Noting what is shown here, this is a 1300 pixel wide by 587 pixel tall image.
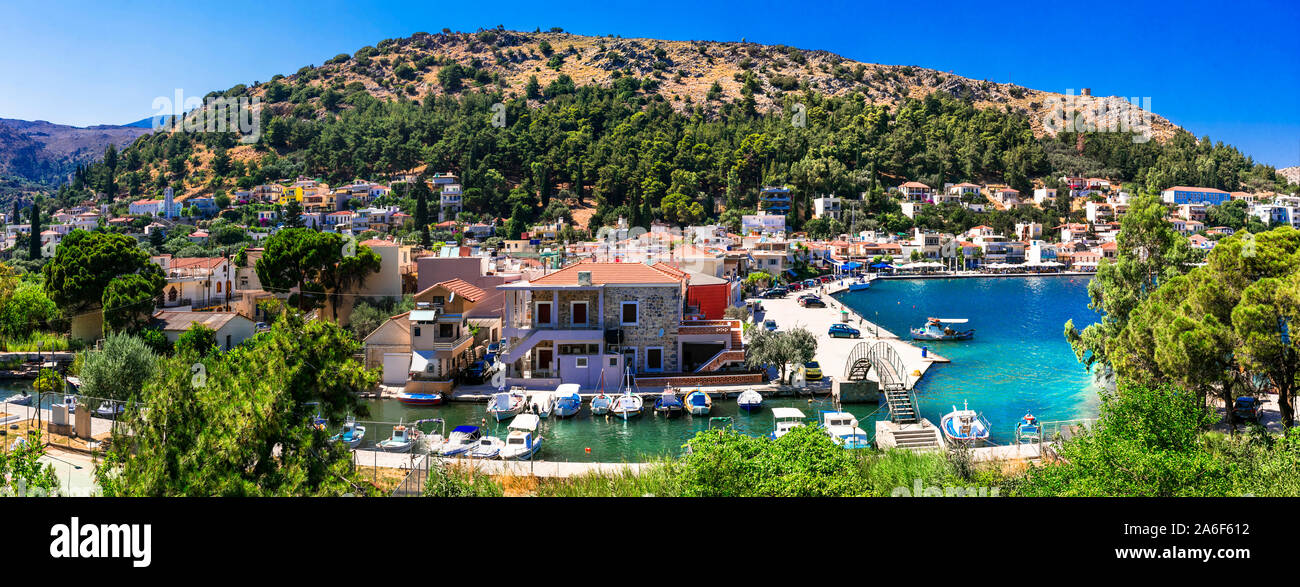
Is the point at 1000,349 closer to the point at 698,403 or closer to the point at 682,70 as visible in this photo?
the point at 698,403

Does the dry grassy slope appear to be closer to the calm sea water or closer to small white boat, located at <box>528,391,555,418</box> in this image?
the calm sea water

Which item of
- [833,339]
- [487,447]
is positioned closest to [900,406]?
[487,447]

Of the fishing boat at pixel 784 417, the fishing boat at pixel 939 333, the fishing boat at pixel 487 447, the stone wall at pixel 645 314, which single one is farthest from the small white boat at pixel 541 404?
the fishing boat at pixel 939 333

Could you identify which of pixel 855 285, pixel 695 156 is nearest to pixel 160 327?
pixel 855 285

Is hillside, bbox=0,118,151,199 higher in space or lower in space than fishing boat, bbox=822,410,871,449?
higher

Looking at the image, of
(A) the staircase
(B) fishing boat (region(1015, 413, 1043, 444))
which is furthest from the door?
(B) fishing boat (region(1015, 413, 1043, 444))
